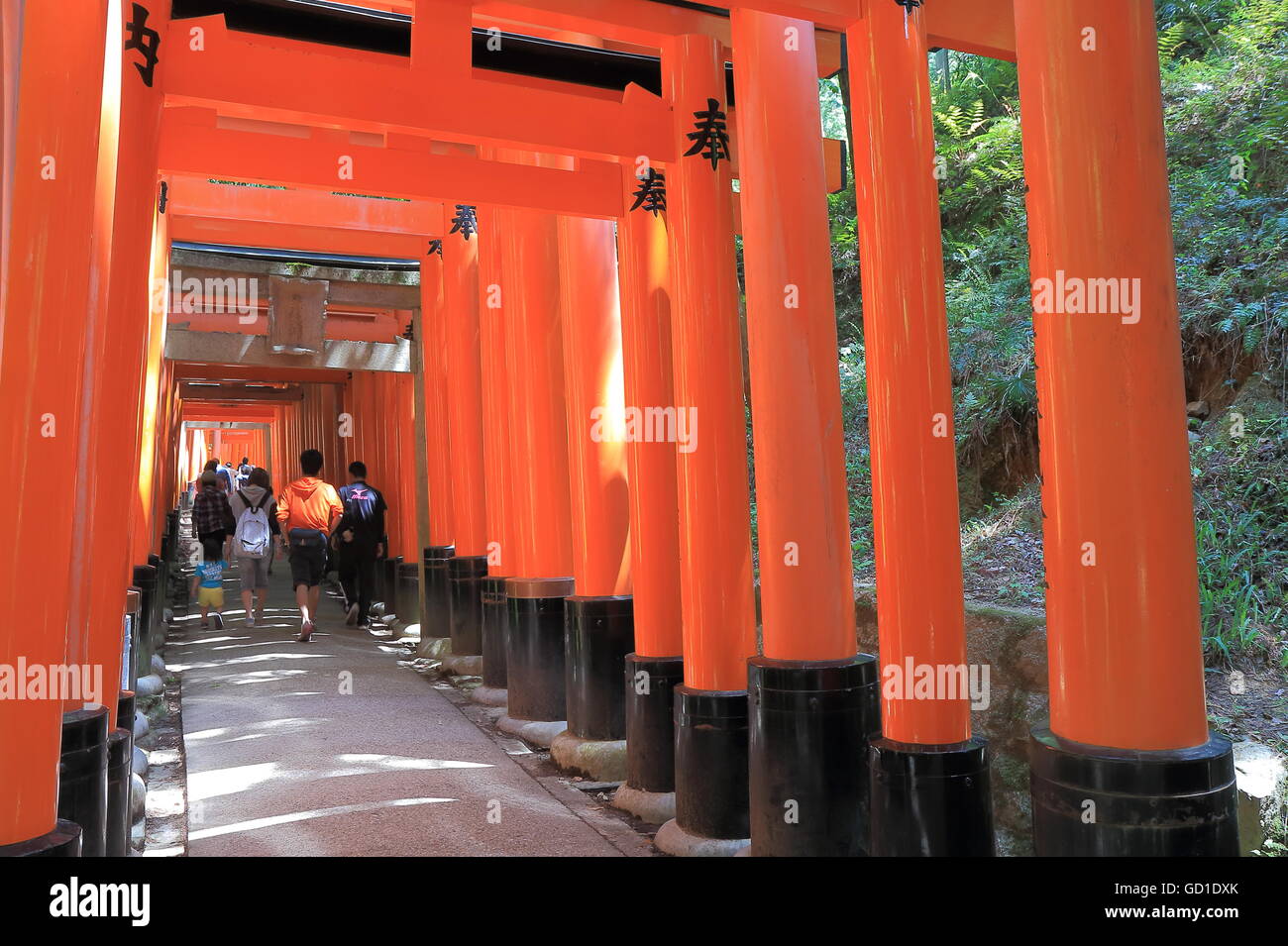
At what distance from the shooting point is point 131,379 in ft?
11.1

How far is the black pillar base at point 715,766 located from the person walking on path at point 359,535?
7243 millimetres

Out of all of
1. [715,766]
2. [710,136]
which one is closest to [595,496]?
[715,766]

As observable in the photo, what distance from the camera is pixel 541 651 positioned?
621 cm

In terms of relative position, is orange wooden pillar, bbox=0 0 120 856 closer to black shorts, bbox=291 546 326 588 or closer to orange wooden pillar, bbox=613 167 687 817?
orange wooden pillar, bbox=613 167 687 817

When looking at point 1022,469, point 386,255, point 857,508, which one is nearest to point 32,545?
point 1022,469

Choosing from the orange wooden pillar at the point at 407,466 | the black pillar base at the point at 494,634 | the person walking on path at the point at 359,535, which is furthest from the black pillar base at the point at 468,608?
the orange wooden pillar at the point at 407,466

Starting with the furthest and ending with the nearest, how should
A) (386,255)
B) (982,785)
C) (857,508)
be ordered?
(386,255) → (857,508) → (982,785)

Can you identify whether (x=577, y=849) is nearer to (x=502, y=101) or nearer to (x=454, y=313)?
(x=502, y=101)

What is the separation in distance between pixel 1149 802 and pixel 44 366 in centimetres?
274

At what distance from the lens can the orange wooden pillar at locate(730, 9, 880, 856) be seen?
142 inches

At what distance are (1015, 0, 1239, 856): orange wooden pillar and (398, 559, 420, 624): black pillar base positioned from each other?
8704 mm

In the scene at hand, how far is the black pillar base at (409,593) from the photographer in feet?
34.8

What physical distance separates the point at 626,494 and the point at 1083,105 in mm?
3414

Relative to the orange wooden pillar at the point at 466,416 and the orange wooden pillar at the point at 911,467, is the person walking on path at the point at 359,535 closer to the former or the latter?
the orange wooden pillar at the point at 466,416
